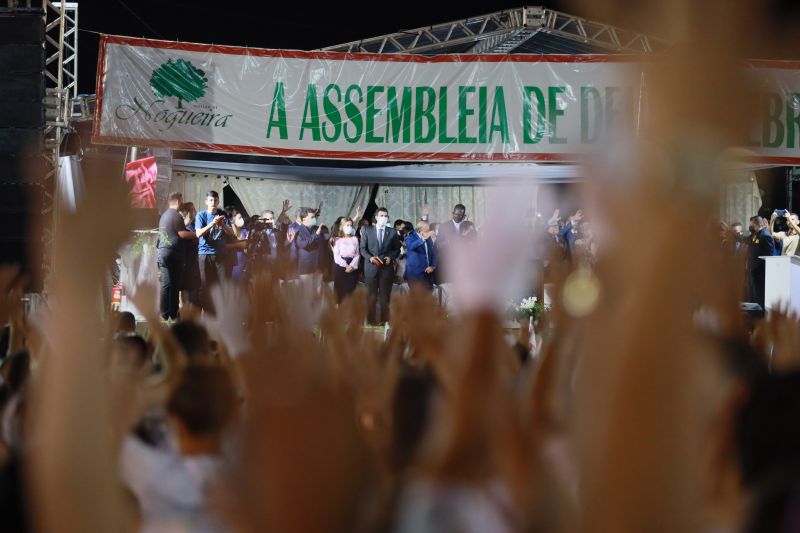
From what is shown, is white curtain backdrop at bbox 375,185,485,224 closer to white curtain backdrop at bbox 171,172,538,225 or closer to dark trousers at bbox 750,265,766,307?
white curtain backdrop at bbox 171,172,538,225

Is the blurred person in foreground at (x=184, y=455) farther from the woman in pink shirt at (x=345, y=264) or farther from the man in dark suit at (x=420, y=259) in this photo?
the woman in pink shirt at (x=345, y=264)

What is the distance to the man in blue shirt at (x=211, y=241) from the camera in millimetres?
10453

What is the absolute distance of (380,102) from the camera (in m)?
10.6

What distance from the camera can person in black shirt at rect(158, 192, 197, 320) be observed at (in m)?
9.69

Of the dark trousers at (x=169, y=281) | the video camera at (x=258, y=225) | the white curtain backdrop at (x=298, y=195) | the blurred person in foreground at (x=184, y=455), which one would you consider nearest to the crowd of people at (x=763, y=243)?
A: the video camera at (x=258, y=225)

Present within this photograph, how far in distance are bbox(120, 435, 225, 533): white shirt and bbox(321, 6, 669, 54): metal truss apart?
14170 mm

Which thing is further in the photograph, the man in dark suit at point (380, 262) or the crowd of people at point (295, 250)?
the man in dark suit at point (380, 262)

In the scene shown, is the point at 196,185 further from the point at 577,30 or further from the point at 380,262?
the point at 577,30

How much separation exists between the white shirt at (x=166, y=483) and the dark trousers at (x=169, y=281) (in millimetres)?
8000

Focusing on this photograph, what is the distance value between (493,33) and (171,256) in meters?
8.16

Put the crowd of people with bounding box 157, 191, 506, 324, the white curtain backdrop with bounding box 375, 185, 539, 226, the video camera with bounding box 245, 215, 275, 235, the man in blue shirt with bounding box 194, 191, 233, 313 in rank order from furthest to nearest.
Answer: the white curtain backdrop with bounding box 375, 185, 539, 226 < the video camera with bounding box 245, 215, 275, 235 < the man in blue shirt with bounding box 194, 191, 233, 313 < the crowd of people with bounding box 157, 191, 506, 324

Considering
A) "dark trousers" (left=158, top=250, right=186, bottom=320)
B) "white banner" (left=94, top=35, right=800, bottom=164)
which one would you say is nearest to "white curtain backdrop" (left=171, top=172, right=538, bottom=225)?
"white banner" (left=94, top=35, right=800, bottom=164)

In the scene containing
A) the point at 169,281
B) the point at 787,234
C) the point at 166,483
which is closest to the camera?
the point at 166,483

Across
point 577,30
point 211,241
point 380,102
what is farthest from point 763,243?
point 211,241
